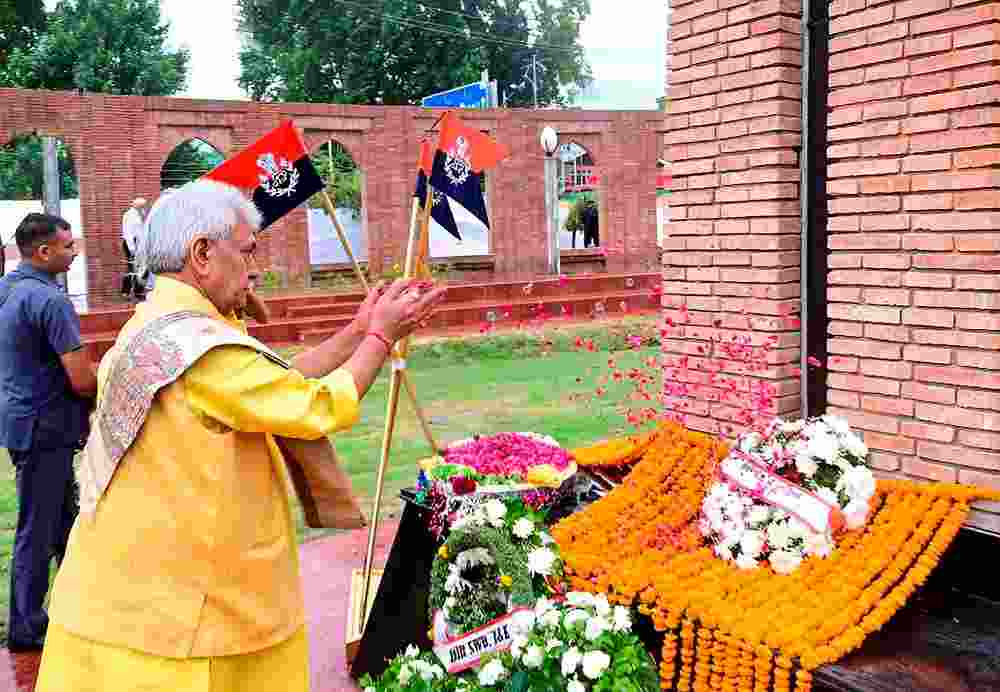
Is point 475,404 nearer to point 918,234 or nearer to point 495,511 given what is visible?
point 495,511

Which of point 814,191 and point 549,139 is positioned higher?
point 549,139

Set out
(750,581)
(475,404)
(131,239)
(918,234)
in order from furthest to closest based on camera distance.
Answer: (131,239)
(475,404)
(918,234)
(750,581)

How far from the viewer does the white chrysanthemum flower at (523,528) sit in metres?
3.32

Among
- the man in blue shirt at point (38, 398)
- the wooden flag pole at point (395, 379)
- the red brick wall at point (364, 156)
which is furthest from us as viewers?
the red brick wall at point (364, 156)

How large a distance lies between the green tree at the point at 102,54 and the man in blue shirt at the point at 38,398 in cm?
3161

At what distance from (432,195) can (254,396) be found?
2299mm

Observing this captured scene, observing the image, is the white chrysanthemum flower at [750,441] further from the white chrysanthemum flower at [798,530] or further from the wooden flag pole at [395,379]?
the wooden flag pole at [395,379]

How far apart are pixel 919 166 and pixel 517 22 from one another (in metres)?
38.8

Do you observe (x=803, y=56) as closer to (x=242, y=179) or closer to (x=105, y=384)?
(x=242, y=179)

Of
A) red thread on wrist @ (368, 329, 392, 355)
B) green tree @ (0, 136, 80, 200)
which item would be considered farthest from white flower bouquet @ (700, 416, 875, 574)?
green tree @ (0, 136, 80, 200)

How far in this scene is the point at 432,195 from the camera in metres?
4.31

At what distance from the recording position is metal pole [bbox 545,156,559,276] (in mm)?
24922

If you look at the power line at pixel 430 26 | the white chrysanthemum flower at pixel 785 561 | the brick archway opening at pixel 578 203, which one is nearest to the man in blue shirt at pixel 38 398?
the white chrysanthemum flower at pixel 785 561

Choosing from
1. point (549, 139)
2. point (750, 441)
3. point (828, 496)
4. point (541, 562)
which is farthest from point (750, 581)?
point (549, 139)
